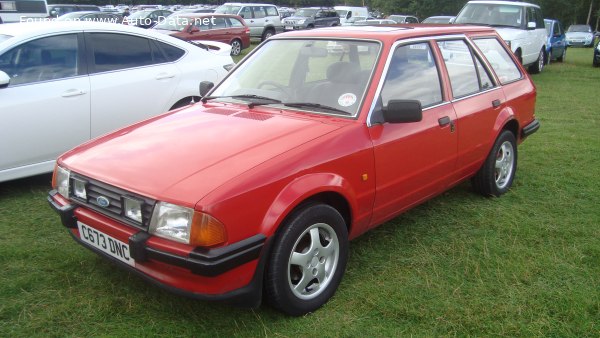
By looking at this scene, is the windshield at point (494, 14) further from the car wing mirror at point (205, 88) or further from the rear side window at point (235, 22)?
the car wing mirror at point (205, 88)

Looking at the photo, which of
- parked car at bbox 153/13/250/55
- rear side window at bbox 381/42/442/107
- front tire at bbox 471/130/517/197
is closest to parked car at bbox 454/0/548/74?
parked car at bbox 153/13/250/55

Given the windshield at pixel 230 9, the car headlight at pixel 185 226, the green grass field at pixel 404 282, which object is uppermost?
the windshield at pixel 230 9

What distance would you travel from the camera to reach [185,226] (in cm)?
243

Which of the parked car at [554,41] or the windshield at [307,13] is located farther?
the windshield at [307,13]

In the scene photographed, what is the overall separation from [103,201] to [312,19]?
1038 inches

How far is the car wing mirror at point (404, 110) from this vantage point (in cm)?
311

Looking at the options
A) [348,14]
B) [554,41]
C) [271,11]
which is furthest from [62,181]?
[348,14]

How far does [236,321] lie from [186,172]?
0.86 metres

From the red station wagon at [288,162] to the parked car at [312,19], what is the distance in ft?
77.6

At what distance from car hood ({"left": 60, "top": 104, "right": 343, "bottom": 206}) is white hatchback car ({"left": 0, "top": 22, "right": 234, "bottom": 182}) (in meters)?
1.50

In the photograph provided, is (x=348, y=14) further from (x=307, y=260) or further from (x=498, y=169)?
(x=307, y=260)

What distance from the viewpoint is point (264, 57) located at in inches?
157

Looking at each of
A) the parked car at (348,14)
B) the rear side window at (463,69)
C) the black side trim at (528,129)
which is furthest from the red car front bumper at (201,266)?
the parked car at (348,14)

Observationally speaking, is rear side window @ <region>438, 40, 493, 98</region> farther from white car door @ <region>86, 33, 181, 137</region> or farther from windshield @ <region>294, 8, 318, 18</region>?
windshield @ <region>294, 8, 318, 18</region>
